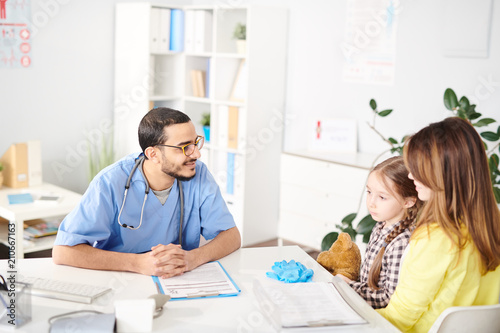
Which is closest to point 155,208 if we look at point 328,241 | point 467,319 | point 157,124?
point 157,124

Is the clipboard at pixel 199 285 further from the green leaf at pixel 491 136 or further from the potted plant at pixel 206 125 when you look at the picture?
the potted plant at pixel 206 125

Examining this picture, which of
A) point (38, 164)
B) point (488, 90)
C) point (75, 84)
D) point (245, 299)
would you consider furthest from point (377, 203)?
point (75, 84)

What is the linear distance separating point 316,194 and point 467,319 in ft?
7.87

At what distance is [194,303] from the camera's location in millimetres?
1825

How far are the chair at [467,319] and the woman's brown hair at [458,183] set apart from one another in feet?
0.47

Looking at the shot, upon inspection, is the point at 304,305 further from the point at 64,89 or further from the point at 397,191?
the point at 64,89

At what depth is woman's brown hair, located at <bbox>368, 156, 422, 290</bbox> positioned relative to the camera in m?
2.08

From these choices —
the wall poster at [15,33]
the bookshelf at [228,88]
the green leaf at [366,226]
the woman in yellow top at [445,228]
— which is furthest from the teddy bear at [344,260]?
the wall poster at [15,33]

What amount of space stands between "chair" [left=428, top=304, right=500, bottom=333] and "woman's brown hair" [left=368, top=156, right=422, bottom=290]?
353 millimetres

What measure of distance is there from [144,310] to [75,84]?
3.27m

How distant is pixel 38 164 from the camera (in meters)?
4.02

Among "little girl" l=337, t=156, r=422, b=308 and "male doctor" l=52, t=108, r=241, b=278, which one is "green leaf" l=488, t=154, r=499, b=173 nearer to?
"little girl" l=337, t=156, r=422, b=308

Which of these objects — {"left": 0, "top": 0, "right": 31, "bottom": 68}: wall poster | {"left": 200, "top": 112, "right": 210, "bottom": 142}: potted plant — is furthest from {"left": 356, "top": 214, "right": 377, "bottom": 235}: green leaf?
{"left": 0, "top": 0, "right": 31, "bottom": 68}: wall poster

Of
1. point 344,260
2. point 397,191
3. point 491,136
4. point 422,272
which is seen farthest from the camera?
point 491,136
